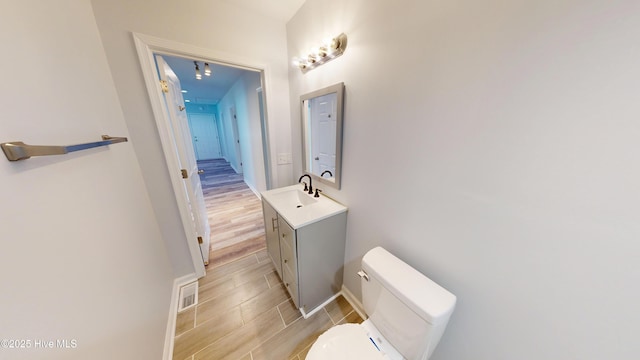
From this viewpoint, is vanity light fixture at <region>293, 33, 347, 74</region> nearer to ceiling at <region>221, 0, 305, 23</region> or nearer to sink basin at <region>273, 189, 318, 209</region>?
ceiling at <region>221, 0, 305, 23</region>

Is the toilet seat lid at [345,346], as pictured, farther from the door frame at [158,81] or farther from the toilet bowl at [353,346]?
the door frame at [158,81]

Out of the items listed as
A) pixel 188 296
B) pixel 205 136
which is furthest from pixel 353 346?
pixel 205 136

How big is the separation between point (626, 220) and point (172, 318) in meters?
2.38

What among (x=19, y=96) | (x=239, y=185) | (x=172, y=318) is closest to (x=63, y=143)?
(x=19, y=96)

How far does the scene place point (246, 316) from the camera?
1444mm

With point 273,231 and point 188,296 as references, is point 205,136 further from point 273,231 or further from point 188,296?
point 273,231

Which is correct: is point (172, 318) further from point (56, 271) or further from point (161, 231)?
point (56, 271)

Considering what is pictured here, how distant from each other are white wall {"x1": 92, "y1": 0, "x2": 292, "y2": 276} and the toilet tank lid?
63.0 inches

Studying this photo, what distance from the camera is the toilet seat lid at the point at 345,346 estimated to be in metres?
0.87

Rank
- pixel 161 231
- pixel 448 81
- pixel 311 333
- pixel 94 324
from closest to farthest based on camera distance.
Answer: pixel 94 324
pixel 448 81
pixel 311 333
pixel 161 231

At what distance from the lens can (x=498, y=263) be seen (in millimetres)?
701

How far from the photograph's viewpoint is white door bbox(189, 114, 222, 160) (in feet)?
21.8

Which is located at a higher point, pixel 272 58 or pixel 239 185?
pixel 272 58

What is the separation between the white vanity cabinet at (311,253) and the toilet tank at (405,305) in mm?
423
